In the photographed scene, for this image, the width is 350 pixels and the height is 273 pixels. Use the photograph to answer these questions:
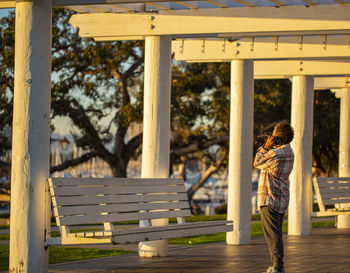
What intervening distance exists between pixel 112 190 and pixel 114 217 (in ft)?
1.10

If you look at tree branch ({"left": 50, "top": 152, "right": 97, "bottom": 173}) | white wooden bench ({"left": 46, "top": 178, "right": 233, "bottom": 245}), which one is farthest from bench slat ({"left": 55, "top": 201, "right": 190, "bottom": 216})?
tree branch ({"left": 50, "top": 152, "right": 97, "bottom": 173})

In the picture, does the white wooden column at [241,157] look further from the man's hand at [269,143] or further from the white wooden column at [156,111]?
the man's hand at [269,143]

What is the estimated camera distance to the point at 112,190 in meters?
8.86

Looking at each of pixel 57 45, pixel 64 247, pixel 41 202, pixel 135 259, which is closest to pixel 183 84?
pixel 57 45

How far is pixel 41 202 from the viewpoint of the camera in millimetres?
7969

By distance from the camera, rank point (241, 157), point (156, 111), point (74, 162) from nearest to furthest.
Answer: point (156, 111), point (241, 157), point (74, 162)

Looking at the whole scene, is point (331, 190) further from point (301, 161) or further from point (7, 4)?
point (7, 4)

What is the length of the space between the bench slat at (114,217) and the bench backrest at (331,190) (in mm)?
4432

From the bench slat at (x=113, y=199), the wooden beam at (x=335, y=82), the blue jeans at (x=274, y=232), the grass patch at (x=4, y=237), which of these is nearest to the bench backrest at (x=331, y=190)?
the wooden beam at (x=335, y=82)

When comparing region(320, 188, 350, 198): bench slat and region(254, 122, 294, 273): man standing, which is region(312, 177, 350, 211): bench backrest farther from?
region(254, 122, 294, 273): man standing

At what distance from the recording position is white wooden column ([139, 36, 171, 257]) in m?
10.4

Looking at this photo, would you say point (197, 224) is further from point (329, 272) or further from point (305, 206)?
point (305, 206)

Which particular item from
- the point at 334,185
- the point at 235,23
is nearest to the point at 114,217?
the point at 235,23

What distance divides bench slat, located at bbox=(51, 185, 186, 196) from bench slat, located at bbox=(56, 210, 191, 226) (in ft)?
0.84
